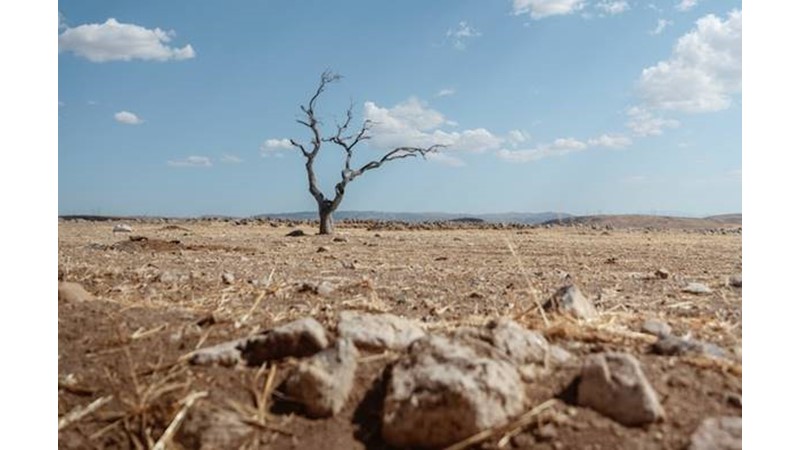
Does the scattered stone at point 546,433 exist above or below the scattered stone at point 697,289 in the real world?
below

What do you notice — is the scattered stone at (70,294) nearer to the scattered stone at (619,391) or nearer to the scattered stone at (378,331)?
the scattered stone at (378,331)

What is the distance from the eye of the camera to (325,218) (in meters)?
20.1

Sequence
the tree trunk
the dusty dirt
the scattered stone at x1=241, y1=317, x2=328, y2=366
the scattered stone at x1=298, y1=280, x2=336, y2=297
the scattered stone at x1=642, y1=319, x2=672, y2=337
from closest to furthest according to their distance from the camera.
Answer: the dusty dirt < the scattered stone at x1=241, y1=317, x2=328, y2=366 < the scattered stone at x1=642, y1=319, x2=672, y2=337 < the scattered stone at x1=298, y1=280, x2=336, y2=297 < the tree trunk

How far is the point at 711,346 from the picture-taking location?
2645 mm

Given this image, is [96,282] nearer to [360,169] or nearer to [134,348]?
[134,348]

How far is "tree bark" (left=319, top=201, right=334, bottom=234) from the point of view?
1988 cm

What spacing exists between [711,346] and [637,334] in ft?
1.12

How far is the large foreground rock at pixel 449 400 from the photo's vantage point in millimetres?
2230

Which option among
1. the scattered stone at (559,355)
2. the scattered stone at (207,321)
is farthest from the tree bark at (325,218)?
the scattered stone at (559,355)

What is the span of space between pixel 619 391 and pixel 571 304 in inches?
43.6

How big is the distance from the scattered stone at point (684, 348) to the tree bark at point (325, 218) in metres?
17.3

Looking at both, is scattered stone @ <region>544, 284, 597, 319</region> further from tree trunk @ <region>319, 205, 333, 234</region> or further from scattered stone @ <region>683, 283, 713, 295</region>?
tree trunk @ <region>319, 205, 333, 234</region>

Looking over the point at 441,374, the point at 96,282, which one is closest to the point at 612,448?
the point at 441,374

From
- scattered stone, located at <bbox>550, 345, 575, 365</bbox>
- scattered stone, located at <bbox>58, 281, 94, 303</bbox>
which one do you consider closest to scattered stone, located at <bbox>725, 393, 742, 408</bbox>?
scattered stone, located at <bbox>550, 345, 575, 365</bbox>
